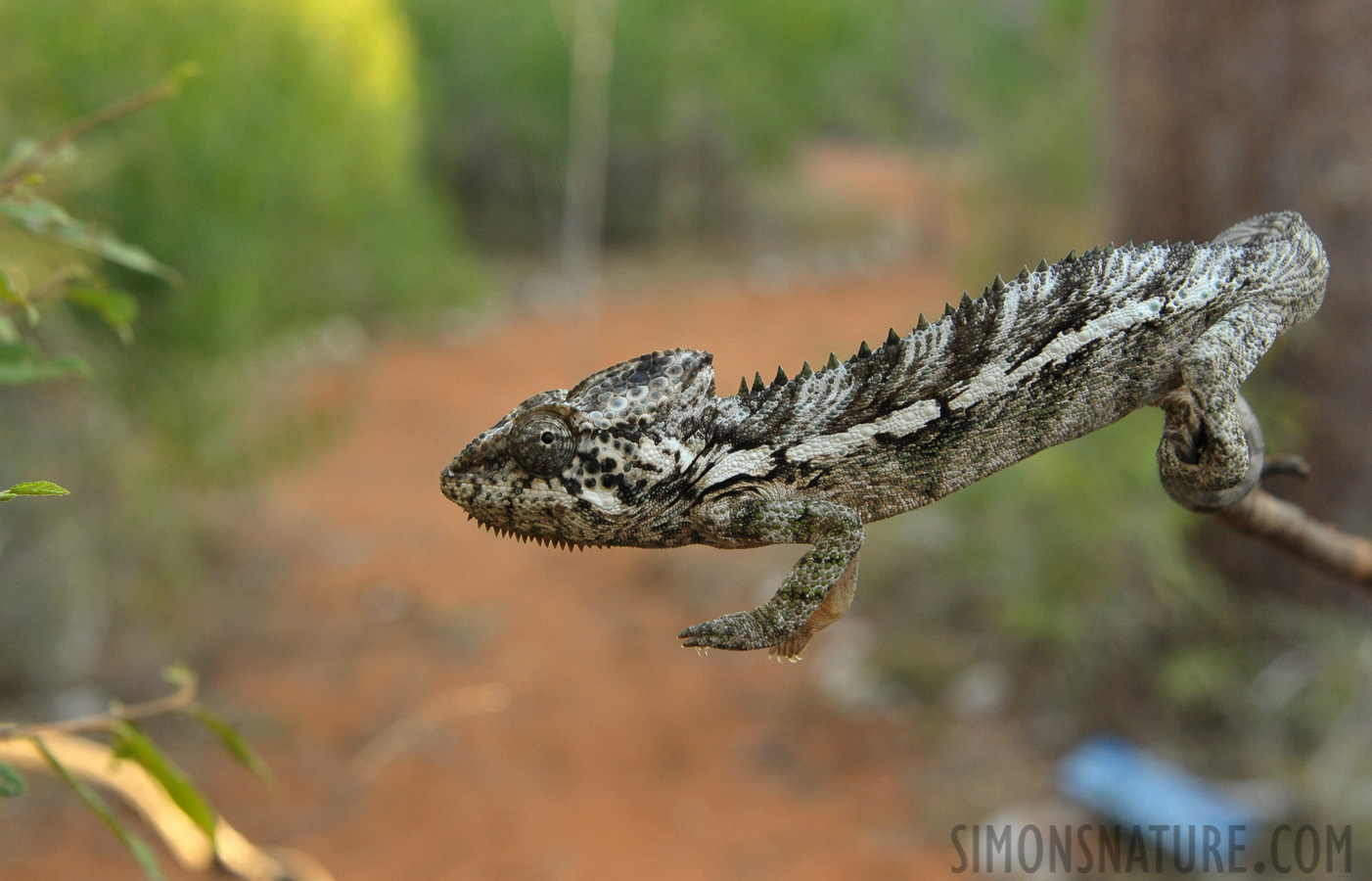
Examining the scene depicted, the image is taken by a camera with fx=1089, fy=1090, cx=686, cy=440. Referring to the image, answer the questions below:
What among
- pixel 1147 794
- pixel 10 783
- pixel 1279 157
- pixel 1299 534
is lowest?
pixel 10 783

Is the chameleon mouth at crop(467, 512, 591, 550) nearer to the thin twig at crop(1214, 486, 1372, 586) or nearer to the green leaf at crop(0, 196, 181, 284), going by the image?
the green leaf at crop(0, 196, 181, 284)

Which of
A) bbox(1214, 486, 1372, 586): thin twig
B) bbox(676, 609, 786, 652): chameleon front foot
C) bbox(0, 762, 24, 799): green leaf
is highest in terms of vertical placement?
bbox(1214, 486, 1372, 586): thin twig

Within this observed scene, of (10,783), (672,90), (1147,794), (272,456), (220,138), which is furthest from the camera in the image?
(672,90)

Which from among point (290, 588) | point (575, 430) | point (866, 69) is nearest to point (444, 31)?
point (866, 69)

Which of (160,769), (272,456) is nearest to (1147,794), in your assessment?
(160,769)

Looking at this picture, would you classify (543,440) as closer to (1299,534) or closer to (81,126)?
(81,126)

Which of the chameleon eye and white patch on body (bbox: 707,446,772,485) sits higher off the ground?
the chameleon eye

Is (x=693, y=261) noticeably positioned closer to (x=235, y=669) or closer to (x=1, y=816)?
(x=235, y=669)

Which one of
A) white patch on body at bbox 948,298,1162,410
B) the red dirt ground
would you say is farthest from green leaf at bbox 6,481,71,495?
the red dirt ground
